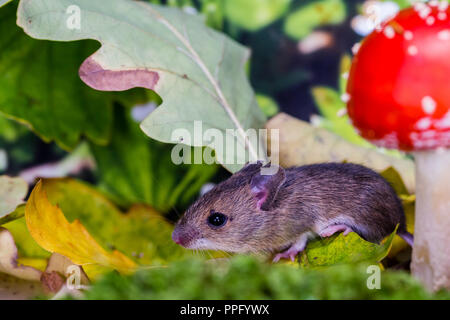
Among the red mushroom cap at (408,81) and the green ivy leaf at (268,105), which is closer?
the red mushroom cap at (408,81)

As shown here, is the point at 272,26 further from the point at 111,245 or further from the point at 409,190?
the point at 111,245

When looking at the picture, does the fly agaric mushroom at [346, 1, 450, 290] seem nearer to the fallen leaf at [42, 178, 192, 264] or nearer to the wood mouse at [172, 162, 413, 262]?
the wood mouse at [172, 162, 413, 262]

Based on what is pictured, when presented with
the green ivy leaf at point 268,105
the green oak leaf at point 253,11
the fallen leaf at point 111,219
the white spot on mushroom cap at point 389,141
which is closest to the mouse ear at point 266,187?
the fallen leaf at point 111,219

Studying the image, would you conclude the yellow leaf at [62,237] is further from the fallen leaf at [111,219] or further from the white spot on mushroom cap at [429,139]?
the white spot on mushroom cap at [429,139]

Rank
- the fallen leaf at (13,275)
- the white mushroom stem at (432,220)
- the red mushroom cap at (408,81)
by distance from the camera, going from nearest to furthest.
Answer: the red mushroom cap at (408,81), the white mushroom stem at (432,220), the fallen leaf at (13,275)

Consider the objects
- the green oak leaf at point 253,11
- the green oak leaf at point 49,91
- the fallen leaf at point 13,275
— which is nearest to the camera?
the fallen leaf at point 13,275

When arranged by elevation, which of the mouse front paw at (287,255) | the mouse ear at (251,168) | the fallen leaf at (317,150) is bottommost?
the mouse front paw at (287,255)
